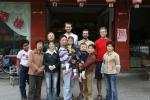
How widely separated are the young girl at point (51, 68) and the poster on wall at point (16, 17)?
561 cm

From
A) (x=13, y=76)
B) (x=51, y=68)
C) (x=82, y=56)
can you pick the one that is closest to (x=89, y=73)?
(x=82, y=56)

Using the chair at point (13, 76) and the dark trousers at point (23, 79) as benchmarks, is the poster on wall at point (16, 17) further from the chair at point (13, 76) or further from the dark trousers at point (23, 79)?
the dark trousers at point (23, 79)

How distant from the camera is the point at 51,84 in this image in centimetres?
1110

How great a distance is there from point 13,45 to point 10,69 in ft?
7.54

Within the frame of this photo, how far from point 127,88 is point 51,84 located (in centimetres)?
346

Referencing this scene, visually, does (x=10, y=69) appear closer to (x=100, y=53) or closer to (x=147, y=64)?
(x=100, y=53)

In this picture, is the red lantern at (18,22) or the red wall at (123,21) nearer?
the red lantern at (18,22)

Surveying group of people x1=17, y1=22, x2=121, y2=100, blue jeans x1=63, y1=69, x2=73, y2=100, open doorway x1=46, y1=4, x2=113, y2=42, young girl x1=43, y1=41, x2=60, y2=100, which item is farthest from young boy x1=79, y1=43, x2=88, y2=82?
open doorway x1=46, y1=4, x2=113, y2=42

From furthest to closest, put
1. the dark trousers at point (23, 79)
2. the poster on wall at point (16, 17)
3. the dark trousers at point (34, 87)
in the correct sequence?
the poster on wall at point (16, 17) → the dark trousers at point (23, 79) → the dark trousers at point (34, 87)

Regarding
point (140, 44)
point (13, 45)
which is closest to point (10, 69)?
point (13, 45)

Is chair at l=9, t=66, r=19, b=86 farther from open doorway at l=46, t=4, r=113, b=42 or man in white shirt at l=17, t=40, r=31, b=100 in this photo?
open doorway at l=46, t=4, r=113, b=42

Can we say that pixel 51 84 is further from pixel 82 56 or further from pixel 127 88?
pixel 127 88

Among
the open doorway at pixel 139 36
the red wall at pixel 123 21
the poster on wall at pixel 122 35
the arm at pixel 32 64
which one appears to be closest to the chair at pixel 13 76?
the arm at pixel 32 64

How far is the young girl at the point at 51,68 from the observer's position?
35.8ft
